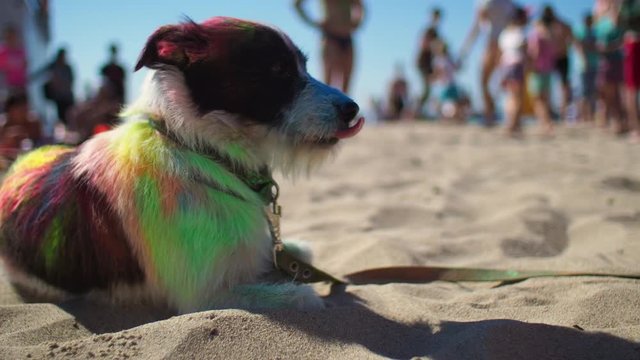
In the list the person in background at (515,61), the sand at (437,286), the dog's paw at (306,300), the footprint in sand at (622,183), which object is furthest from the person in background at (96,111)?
the person in background at (515,61)

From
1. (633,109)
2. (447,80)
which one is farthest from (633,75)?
(447,80)

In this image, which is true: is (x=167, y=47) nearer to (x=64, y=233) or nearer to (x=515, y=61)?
(x=64, y=233)

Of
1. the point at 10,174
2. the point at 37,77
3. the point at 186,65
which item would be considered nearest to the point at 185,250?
the point at 186,65

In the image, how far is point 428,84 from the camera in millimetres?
11812

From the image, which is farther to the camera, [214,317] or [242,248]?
[242,248]

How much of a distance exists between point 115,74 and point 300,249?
586 centimetres

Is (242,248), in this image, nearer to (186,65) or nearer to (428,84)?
(186,65)

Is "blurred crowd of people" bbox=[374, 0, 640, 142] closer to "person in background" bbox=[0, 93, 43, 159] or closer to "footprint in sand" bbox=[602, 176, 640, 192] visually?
"footprint in sand" bbox=[602, 176, 640, 192]

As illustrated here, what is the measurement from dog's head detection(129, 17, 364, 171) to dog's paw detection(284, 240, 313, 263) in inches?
21.5

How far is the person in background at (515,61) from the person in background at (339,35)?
8.00 ft

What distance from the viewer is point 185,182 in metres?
1.92

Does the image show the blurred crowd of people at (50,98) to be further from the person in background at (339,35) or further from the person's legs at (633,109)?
the person's legs at (633,109)

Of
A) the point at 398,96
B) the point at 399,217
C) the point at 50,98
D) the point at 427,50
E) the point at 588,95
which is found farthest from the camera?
the point at 398,96

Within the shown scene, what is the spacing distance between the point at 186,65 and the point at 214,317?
3.21 feet
